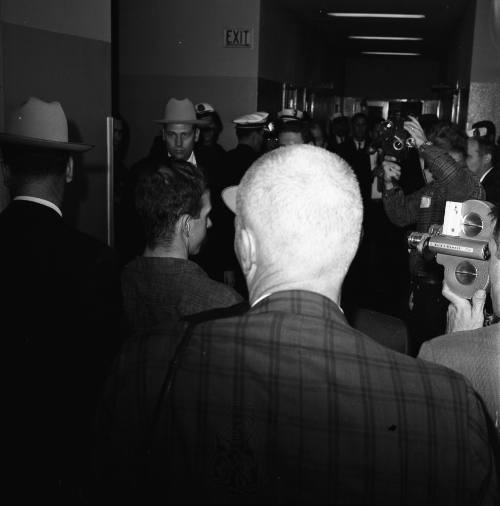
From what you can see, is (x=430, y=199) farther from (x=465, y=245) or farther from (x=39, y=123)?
(x=39, y=123)

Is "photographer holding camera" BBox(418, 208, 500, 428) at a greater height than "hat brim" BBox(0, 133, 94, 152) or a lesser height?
lesser

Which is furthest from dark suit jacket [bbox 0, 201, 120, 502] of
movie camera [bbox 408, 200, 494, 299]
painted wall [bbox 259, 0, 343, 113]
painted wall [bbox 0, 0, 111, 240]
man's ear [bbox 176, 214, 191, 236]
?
painted wall [bbox 259, 0, 343, 113]

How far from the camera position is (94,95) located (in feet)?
15.1

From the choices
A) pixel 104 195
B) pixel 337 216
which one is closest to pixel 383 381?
pixel 337 216

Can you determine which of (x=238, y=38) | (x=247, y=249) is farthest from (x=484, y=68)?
(x=247, y=249)

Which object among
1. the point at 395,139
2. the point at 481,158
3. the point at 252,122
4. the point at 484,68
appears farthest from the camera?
the point at 484,68

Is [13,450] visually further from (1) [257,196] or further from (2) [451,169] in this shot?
(2) [451,169]

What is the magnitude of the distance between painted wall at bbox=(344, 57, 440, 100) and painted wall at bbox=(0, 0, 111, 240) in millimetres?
14819

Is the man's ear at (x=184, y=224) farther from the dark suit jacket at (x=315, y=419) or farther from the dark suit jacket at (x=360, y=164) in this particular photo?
the dark suit jacket at (x=360, y=164)

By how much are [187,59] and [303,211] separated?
26.1ft

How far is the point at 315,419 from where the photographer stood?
3.47ft

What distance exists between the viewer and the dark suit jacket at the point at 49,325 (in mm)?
1881

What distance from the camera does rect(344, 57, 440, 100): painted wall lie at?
18.6m

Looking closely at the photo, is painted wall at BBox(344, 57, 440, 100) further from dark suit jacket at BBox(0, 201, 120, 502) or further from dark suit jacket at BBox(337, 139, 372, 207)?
dark suit jacket at BBox(0, 201, 120, 502)
